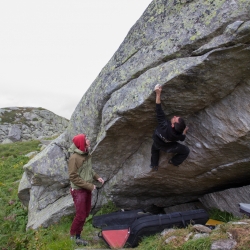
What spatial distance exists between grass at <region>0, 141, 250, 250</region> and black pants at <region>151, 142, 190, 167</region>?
274 centimetres

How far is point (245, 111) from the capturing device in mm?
8750

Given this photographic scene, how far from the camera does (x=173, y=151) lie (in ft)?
32.0

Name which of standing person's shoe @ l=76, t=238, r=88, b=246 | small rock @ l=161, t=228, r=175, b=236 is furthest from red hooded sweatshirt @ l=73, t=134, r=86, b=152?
small rock @ l=161, t=228, r=175, b=236

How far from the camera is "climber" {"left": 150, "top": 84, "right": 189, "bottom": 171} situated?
8.86m

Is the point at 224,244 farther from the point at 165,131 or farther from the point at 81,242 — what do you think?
the point at 81,242

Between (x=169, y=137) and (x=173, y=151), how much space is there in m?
0.92

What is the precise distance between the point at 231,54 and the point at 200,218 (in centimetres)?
509

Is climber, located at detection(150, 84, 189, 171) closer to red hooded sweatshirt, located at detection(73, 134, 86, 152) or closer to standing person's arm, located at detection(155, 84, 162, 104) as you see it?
standing person's arm, located at detection(155, 84, 162, 104)

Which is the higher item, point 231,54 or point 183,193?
point 231,54

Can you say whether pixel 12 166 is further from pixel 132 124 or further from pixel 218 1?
pixel 218 1

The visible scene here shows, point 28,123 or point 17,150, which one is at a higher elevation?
point 28,123

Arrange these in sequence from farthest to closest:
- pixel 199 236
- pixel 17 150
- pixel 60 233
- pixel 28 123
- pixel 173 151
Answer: pixel 28 123 → pixel 17 150 → pixel 60 233 → pixel 173 151 → pixel 199 236

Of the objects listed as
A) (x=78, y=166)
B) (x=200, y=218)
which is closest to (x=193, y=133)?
(x=200, y=218)

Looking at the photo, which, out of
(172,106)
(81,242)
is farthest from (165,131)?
(81,242)
